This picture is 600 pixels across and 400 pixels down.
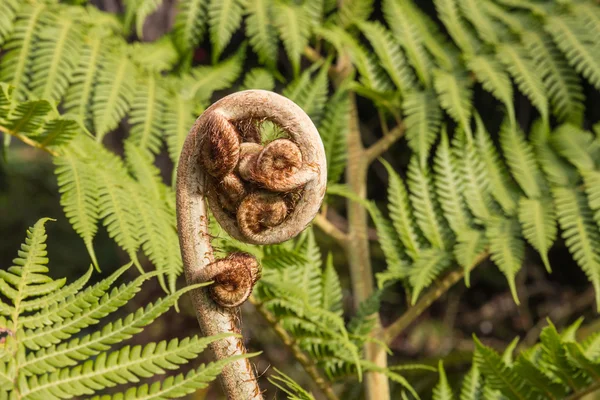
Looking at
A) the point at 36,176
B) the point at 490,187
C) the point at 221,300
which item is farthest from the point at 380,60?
the point at 36,176

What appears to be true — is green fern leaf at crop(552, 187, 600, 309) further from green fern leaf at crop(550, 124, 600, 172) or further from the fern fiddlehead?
the fern fiddlehead

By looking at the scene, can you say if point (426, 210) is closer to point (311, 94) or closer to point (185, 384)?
point (311, 94)

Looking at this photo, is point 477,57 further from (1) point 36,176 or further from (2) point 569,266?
(1) point 36,176

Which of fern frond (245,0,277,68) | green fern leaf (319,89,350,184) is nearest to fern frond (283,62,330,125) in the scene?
green fern leaf (319,89,350,184)

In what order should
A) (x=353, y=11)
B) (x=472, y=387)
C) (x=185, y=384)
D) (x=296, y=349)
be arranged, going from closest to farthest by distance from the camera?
1. (x=185, y=384)
2. (x=472, y=387)
3. (x=296, y=349)
4. (x=353, y=11)

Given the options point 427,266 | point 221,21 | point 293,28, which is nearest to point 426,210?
point 427,266

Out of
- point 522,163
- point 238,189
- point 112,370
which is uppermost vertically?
point 238,189
